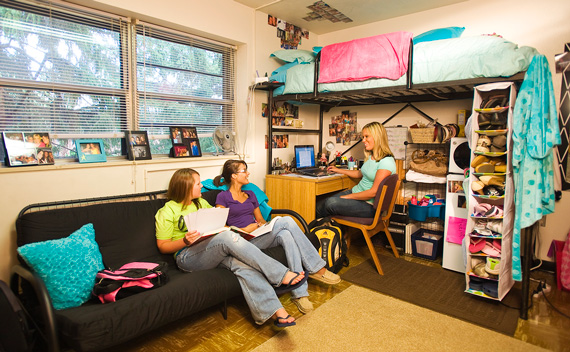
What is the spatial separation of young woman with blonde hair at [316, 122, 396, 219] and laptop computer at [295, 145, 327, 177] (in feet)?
2.12

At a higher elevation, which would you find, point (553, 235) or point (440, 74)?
point (440, 74)

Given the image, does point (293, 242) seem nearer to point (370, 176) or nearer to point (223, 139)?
point (370, 176)

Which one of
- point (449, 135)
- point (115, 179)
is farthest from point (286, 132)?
point (115, 179)

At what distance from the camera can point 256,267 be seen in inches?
86.9

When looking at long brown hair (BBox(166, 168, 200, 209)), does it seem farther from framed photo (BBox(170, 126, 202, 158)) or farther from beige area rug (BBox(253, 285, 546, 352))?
beige area rug (BBox(253, 285, 546, 352))

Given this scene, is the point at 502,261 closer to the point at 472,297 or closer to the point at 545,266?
the point at 472,297

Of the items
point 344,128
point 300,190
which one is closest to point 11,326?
point 300,190

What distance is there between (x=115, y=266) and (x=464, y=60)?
2841 millimetres

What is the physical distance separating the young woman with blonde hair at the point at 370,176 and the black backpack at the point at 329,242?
0.21 meters

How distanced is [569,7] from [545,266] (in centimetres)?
223

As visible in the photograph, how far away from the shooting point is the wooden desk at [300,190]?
3475 mm

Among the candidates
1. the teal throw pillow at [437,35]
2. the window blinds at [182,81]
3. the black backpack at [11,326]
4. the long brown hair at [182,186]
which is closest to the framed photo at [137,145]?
the window blinds at [182,81]

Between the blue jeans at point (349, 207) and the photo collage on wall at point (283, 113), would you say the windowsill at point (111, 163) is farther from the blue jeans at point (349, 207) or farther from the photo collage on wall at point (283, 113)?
the blue jeans at point (349, 207)

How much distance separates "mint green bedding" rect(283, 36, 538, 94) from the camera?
247cm
